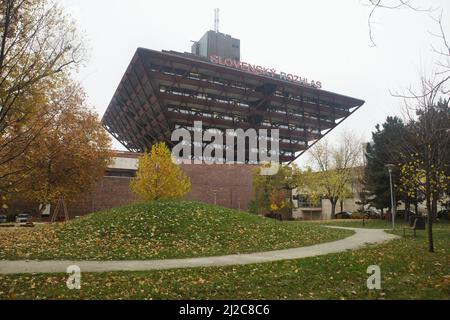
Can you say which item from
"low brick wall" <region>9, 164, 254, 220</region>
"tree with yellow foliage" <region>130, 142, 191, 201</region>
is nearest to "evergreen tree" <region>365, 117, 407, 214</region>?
"low brick wall" <region>9, 164, 254, 220</region>

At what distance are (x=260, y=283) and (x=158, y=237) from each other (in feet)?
26.9

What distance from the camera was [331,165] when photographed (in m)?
54.8

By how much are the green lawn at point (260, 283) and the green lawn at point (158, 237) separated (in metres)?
3.23

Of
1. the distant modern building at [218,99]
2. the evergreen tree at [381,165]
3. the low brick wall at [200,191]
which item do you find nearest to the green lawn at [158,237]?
the evergreen tree at [381,165]

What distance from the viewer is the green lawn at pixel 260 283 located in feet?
22.9

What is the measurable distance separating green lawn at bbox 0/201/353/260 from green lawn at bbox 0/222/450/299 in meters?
3.23

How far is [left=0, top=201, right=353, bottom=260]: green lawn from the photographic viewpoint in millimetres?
12742

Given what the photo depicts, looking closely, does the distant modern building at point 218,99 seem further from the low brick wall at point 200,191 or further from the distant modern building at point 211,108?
the low brick wall at point 200,191

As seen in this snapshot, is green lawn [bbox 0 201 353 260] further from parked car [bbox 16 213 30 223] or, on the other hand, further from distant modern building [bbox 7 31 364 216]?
distant modern building [bbox 7 31 364 216]

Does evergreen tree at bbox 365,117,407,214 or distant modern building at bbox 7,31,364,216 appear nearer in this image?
evergreen tree at bbox 365,117,407,214

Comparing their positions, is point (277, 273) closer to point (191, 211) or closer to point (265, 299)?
point (265, 299)

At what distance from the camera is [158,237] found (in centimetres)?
1534
